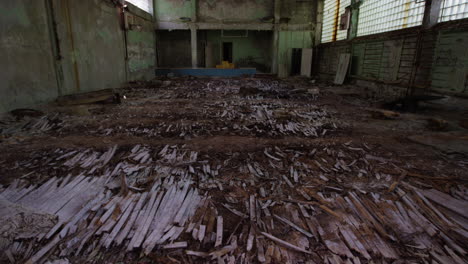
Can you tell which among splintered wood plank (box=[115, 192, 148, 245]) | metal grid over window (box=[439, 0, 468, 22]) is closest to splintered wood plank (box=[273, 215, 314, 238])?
splintered wood plank (box=[115, 192, 148, 245])

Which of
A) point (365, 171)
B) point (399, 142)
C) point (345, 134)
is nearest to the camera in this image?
point (365, 171)

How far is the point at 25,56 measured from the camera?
6.28 metres

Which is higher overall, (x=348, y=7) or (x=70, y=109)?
(x=348, y=7)

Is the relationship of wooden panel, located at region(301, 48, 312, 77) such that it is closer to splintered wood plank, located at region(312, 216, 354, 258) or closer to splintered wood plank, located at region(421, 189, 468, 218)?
splintered wood plank, located at region(421, 189, 468, 218)

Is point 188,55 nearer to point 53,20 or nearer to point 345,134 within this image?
point 53,20

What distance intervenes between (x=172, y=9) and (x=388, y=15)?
14.3 metres

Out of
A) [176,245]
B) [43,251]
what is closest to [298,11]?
[176,245]

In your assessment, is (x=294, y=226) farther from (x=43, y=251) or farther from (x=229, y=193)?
(x=43, y=251)

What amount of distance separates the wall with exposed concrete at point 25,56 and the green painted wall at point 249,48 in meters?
16.2

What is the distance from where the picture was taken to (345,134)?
208 inches

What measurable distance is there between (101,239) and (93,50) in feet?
30.0

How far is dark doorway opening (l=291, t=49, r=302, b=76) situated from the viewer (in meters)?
19.5

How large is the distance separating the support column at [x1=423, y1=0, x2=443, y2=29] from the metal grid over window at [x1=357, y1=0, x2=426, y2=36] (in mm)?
342

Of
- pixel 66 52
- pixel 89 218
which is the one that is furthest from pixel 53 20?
pixel 89 218
